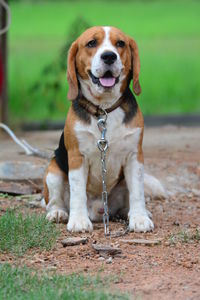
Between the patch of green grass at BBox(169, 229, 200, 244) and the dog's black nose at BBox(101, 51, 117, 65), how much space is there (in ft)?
4.47

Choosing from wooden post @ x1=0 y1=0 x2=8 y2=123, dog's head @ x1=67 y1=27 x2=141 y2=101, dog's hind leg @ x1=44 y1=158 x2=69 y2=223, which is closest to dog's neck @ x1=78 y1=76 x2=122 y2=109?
dog's head @ x1=67 y1=27 x2=141 y2=101

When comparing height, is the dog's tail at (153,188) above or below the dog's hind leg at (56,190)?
below

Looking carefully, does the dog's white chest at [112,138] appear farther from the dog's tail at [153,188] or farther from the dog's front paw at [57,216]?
the dog's tail at [153,188]

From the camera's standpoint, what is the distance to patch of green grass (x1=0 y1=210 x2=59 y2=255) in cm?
558

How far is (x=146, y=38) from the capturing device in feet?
75.8

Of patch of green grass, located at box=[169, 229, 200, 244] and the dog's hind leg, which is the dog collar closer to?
the dog's hind leg

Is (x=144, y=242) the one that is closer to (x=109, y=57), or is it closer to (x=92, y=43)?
(x=109, y=57)

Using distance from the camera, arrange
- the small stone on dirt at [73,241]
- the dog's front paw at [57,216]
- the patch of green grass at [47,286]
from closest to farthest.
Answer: the patch of green grass at [47,286] < the small stone on dirt at [73,241] < the dog's front paw at [57,216]

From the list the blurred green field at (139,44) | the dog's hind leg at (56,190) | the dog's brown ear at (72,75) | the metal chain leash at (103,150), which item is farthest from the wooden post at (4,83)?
the metal chain leash at (103,150)

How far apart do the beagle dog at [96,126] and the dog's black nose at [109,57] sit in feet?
0.29

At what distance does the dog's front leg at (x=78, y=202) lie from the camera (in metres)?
6.19

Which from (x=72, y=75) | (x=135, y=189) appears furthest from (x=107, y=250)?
(x=72, y=75)

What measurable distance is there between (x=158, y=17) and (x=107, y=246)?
21.1 meters

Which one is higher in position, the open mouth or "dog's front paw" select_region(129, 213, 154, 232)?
the open mouth
